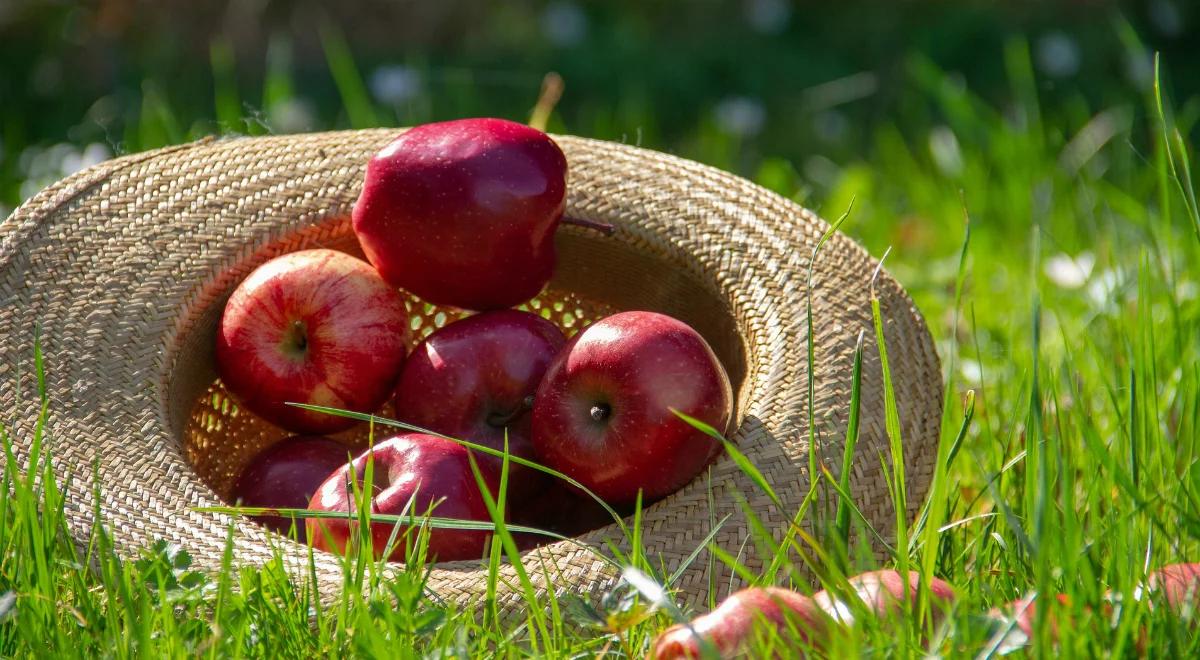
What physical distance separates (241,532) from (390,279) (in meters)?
0.57

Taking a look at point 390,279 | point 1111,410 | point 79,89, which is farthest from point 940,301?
point 79,89

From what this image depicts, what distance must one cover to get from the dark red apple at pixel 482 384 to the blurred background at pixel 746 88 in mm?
1264

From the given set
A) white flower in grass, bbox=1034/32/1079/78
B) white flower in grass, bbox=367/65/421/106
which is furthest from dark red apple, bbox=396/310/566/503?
white flower in grass, bbox=1034/32/1079/78

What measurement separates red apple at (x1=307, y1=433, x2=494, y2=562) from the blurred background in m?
1.45

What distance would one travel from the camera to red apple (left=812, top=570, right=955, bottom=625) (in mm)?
1284

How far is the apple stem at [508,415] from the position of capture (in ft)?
6.38

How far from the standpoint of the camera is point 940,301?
3.09 m

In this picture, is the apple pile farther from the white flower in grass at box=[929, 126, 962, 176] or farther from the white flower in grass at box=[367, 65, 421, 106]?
the white flower in grass at box=[367, 65, 421, 106]

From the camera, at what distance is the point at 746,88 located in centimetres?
436

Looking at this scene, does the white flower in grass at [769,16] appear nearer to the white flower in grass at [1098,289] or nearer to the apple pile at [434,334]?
the white flower in grass at [1098,289]

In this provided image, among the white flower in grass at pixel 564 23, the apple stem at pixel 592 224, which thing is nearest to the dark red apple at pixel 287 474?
the apple stem at pixel 592 224

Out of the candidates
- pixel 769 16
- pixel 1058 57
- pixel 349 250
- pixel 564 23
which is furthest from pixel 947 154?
pixel 349 250

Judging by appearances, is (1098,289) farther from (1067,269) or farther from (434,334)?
(434,334)

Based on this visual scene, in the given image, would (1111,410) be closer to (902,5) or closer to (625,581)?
(625,581)
